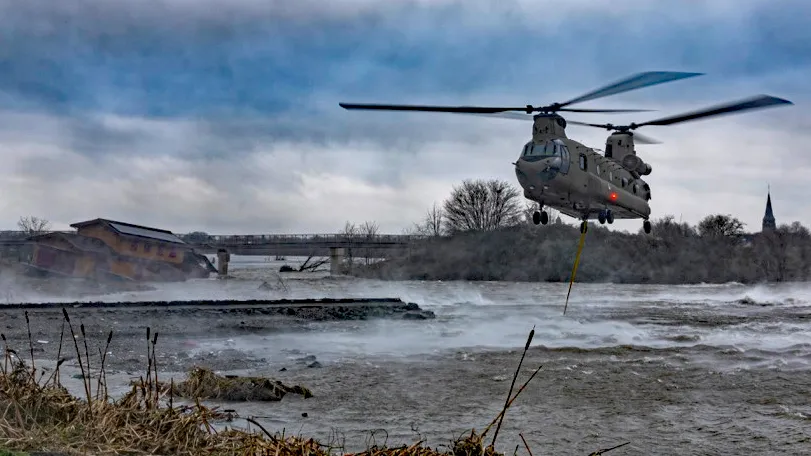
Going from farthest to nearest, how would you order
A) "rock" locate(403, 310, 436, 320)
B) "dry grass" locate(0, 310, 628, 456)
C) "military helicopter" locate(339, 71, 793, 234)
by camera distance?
"rock" locate(403, 310, 436, 320), "military helicopter" locate(339, 71, 793, 234), "dry grass" locate(0, 310, 628, 456)

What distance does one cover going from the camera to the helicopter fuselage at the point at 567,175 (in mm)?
24125

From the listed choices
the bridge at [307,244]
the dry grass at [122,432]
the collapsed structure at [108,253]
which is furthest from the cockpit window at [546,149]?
the bridge at [307,244]

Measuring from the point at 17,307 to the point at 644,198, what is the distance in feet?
79.2

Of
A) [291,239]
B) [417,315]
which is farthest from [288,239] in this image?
[417,315]

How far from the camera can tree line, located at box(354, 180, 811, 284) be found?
9012cm

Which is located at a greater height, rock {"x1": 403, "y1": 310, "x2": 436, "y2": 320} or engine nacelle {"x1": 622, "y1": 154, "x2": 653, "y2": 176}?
engine nacelle {"x1": 622, "y1": 154, "x2": 653, "y2": 176}

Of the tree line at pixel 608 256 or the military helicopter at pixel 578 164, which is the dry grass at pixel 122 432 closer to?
the military helicopter at pixel 578 164

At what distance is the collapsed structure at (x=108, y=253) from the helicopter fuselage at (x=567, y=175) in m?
49.8

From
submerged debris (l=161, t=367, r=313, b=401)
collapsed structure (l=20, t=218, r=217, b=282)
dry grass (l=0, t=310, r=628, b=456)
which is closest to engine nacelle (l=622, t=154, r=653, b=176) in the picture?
submerged debris (l=161, t=367, r=313, b=401)

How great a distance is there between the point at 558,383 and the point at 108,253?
58593 mm

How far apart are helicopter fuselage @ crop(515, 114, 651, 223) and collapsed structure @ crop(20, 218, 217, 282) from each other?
49.8m

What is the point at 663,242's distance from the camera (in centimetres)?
9712

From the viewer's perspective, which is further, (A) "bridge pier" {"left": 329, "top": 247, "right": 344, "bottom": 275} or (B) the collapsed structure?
(A) "bridge pier" {"left": 329, "top": 247, "right": 344, "bottom": 275}

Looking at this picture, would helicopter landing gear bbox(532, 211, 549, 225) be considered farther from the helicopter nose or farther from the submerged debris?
the submerged debris
